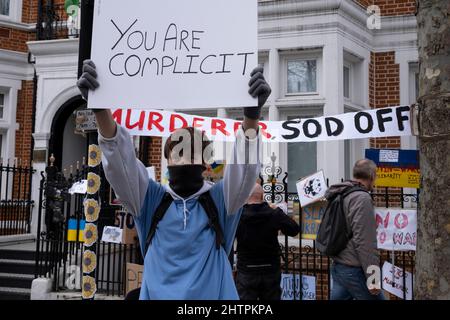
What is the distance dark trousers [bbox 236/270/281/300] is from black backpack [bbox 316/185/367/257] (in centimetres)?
71

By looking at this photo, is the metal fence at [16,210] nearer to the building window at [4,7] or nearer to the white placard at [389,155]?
the building window at [4,7]

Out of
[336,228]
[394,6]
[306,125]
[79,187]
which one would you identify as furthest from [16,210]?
[394,6]

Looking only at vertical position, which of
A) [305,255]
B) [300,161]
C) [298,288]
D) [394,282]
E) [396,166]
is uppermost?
[300,161]

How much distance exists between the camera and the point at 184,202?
7.54 feet

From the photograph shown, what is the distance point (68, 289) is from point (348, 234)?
4.73 meters

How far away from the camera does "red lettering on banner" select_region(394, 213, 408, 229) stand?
5414 millimetres

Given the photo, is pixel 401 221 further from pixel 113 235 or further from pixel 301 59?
pixel 113 235

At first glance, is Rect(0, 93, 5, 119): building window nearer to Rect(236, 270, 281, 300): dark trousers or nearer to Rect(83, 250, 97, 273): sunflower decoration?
Rect(236, 270, 281, 300): dark trousers

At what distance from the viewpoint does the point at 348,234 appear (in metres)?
4.25

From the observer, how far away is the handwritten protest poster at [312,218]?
6.31 m

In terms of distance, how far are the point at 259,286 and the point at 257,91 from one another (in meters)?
3.17

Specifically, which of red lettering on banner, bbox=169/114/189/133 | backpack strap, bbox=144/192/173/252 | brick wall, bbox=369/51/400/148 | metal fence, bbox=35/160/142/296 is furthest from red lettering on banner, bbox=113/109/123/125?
brick wall, bbox=369/51/400/148
